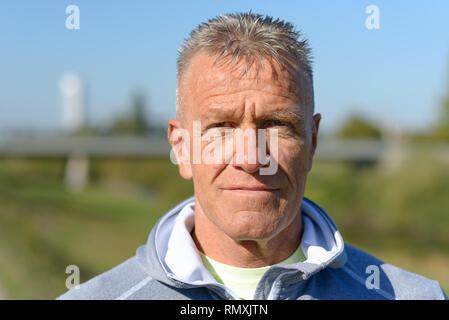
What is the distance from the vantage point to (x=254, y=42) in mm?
2566

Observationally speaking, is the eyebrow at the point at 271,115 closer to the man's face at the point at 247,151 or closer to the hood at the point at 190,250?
the man's face at the point at 247,151

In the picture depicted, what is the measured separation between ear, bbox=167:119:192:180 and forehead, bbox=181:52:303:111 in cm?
24

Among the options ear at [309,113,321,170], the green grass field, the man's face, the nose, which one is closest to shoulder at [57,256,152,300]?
the man's face

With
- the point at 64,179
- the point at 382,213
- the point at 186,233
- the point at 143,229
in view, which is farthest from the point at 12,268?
the point at 64,179

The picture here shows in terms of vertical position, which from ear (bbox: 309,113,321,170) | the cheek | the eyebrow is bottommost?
the cheek

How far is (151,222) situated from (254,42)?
26.4m

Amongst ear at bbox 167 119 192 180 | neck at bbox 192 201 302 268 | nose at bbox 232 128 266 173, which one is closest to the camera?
nose at bbox 232 128 266 173

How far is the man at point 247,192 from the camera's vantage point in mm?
2486

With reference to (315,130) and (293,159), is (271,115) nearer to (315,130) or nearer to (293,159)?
(293,159)

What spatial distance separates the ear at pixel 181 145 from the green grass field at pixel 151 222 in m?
11.7

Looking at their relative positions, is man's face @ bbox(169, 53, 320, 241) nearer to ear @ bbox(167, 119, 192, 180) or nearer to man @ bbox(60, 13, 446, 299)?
man @ bbox(60, 13, 446, 299)

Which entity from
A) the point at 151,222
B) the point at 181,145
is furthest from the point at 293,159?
the point at 151,222

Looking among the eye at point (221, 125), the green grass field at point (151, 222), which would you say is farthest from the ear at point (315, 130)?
the green grass field at point (151, 222)

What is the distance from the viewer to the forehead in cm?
251
